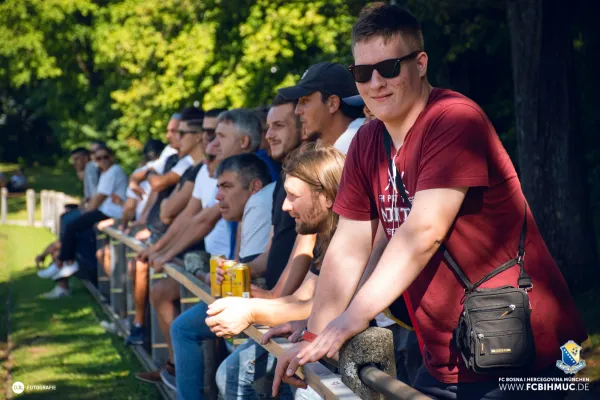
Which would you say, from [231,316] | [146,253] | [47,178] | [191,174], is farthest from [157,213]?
[47,178]

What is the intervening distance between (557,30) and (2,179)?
39.8 meters

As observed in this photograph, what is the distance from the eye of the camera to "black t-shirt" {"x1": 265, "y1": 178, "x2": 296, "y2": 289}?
16.3 feet

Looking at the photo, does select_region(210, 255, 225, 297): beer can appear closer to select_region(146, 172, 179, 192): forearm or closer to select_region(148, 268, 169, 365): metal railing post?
select_region(148, 268, 169, 365): metal railing post

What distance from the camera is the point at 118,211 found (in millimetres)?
12906

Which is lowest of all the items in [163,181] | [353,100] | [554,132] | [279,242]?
[163,181]

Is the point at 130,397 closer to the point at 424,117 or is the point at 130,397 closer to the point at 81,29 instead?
the point at 424,117

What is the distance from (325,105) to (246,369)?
1.49m

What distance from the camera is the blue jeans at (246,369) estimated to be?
482 cm

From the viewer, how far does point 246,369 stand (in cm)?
486

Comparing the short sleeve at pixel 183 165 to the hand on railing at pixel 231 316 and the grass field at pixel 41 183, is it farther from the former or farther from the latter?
the grass field at pixel 41 183

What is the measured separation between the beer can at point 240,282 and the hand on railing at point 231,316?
454 millimetres

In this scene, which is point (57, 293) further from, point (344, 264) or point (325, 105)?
point (344, 264)

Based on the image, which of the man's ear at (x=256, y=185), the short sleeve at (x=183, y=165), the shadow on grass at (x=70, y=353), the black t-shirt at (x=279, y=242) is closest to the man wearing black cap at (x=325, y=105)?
the black t-shirt at (x=279, y=242)

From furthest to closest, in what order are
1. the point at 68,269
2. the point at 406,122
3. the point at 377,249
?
1. the point at 68,269
2. the point at 377,249
3. the point at 406,122
